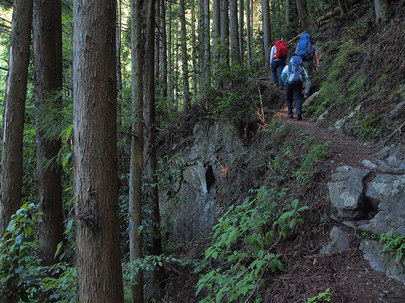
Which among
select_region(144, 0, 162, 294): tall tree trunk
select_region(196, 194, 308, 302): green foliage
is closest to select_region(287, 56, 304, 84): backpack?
select_region(144, 0, 162, 294): tall tree trunk

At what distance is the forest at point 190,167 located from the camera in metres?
2.87

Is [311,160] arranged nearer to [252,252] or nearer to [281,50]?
[252,252]

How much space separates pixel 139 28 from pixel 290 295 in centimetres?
548

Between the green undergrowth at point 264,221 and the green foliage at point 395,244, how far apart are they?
923mm

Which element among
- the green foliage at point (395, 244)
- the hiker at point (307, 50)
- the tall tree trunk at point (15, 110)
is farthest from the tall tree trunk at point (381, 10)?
the tall tree trunk at point (15, 110)

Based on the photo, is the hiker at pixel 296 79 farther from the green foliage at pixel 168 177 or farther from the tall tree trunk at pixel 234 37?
the green foliage at pixel 168 177

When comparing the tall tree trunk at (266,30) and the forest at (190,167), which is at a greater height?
the tall tree trunk at (266,30)

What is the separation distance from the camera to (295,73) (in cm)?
774

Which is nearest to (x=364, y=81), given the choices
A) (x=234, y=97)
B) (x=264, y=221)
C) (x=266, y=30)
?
(x=234, y=97)

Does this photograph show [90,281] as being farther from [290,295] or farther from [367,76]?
[367,76]

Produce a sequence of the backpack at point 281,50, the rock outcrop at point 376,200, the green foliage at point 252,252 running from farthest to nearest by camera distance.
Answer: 1. the backpack at point 281,50
2. the green foliage at point 252,252
3. the rock outcrop at point 376,200

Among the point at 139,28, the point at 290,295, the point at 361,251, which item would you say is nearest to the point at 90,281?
the point at 290,295

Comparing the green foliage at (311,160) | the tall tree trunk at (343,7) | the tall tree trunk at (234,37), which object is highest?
the tall tree trunk at (343,7)

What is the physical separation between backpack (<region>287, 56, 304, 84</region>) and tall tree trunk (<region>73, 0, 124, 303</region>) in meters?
5.89
